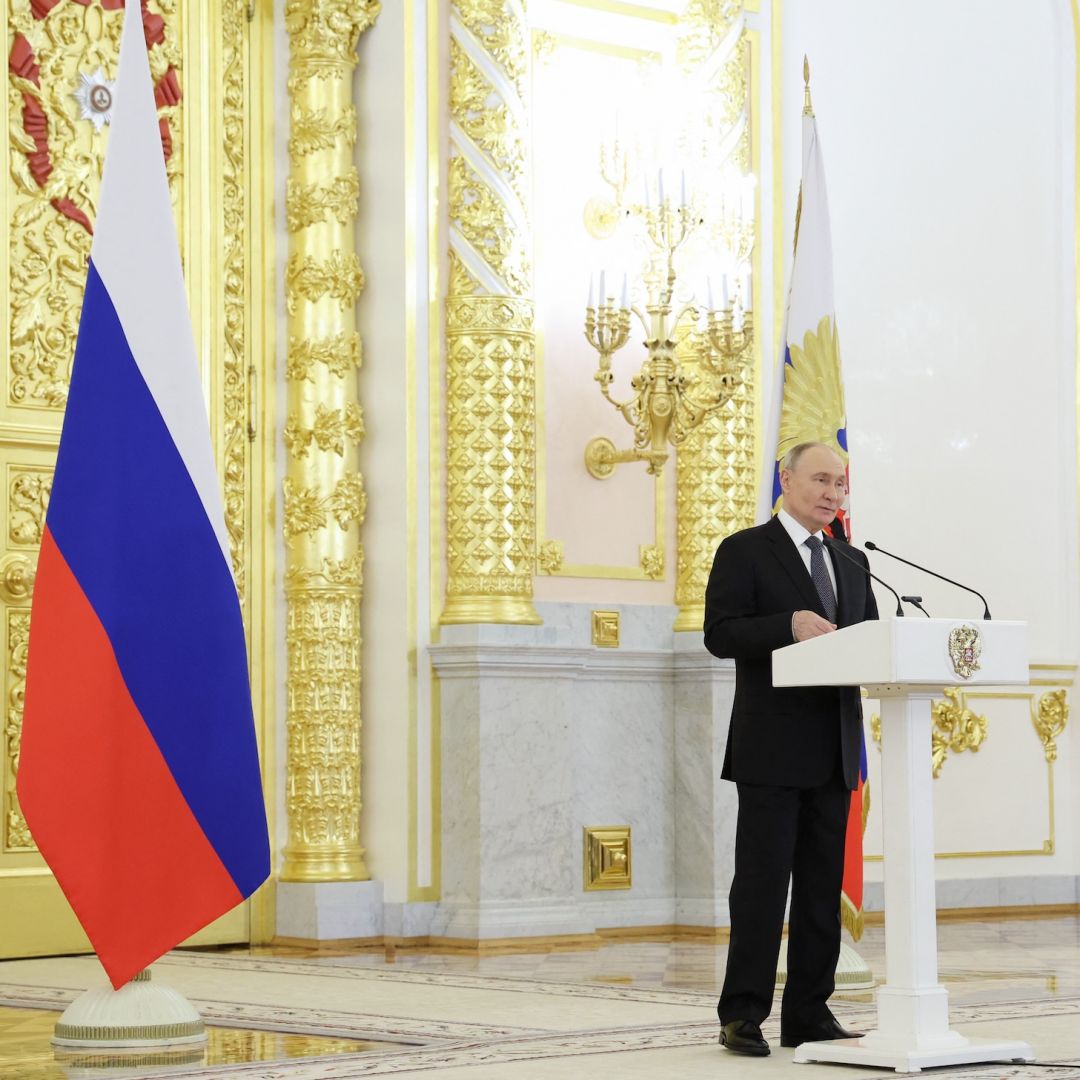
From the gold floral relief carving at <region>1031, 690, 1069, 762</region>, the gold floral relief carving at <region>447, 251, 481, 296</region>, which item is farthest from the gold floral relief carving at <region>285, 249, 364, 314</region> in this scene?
the gold floral relief carving at <region>1031, 690, 1069, 762</region>

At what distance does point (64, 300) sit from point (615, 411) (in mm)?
2219

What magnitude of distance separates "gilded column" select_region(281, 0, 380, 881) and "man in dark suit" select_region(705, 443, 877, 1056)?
10.2 ft

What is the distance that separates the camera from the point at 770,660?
462 cm

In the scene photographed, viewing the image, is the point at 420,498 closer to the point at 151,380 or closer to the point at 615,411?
the point at 615,411

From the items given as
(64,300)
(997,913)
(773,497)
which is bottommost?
(997,913)

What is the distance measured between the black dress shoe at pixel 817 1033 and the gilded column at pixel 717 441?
12.2 ft

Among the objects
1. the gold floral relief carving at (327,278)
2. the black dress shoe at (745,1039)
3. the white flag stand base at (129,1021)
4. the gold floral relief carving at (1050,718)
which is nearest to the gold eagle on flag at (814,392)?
the gold floral relief carving at (327,278)

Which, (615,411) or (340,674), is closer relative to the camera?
(340,674)

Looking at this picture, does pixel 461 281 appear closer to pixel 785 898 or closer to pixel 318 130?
pixel 318 130

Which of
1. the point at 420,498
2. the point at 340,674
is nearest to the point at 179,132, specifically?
the point at 420,498

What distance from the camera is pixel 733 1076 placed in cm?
420

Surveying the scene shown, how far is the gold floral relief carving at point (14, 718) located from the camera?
23.1 feet

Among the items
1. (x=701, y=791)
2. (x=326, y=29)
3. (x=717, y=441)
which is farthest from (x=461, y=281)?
(x=701, y=791)

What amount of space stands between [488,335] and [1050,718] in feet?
11.5
